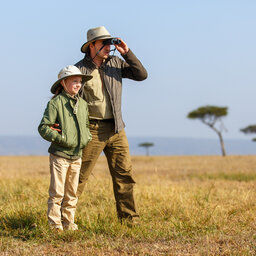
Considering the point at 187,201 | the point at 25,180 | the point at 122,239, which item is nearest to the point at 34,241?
the point at 122,239

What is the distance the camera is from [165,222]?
5.28 meters


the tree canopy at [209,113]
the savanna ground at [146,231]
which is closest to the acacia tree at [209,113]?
the tree canopy at [209,113]

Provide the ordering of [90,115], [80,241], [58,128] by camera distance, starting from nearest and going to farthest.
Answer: [80,241]
[58,128]
[90,115]

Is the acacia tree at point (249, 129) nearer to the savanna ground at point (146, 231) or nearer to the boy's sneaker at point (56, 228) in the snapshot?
the savanna ground at point (146, 231)

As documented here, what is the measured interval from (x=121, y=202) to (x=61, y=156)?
3.76 feet

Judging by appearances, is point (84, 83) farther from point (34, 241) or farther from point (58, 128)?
point (34, 241)

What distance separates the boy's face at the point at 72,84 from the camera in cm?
469

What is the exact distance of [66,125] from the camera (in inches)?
179

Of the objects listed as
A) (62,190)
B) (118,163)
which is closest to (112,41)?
(118,163)

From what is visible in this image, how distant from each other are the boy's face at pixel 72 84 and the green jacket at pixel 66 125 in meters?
0.07

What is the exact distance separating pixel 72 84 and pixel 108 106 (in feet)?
1.84

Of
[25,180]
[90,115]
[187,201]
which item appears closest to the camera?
[90,115]

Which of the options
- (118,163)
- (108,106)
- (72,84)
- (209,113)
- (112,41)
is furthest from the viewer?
(209,113)

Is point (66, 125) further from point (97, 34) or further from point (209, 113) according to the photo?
point (209, 113)
